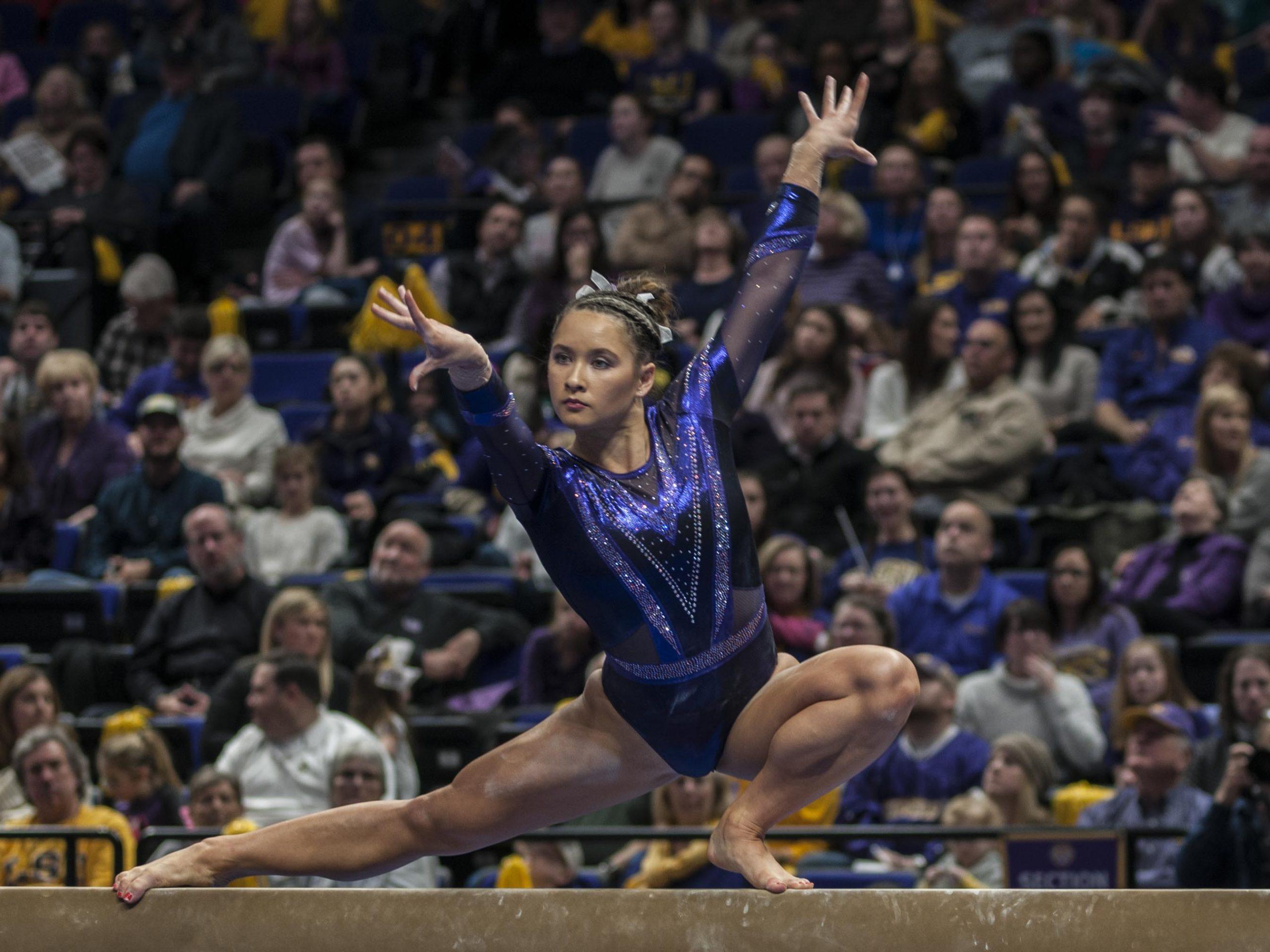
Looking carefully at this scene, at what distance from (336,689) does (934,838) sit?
7.30 feet

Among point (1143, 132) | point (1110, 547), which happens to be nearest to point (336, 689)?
point (1110, 547)

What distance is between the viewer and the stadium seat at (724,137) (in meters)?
9.77

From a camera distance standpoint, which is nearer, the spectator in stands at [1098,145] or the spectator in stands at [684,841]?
the spectator in stands at [684,841]

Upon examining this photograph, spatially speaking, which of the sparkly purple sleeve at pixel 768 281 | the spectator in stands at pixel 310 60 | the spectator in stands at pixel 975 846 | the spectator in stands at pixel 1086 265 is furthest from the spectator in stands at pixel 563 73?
the sparkly purple sleeve at pixel 768 281

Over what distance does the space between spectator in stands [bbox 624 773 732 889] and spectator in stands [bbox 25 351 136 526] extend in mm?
3401

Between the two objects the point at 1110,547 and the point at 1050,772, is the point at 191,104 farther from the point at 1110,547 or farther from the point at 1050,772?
the point at 1050,772

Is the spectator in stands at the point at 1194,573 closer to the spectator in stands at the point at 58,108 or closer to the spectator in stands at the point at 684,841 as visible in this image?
the spectator in stands at the point at 684,841

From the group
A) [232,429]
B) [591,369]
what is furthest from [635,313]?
[232,429]

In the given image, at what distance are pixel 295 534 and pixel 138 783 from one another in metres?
1.72

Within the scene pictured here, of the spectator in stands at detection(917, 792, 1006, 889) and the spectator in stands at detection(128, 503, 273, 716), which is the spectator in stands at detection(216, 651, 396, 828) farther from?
the spectator in stands at detection(917, 792, 1006, 889)

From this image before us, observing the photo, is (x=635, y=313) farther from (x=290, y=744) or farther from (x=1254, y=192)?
(x=1254, y=192)

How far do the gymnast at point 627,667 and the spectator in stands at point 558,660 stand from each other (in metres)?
2.70

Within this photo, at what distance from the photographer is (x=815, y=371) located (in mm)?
7383

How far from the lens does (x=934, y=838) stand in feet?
16.8
